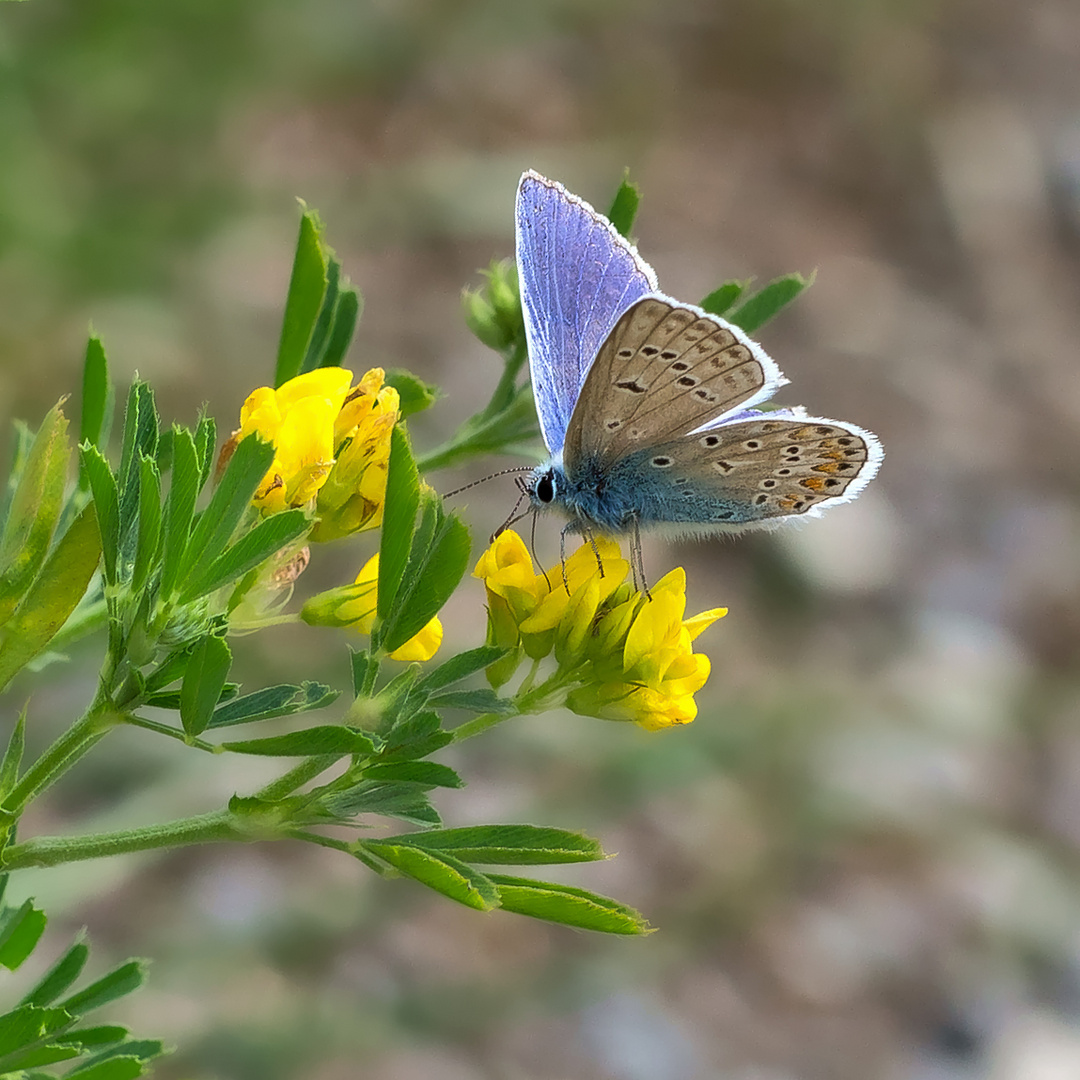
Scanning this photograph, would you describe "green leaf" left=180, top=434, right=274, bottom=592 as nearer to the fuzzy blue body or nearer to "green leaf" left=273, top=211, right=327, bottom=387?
"green leaf" left=273, top=211, right=327, bottom=387

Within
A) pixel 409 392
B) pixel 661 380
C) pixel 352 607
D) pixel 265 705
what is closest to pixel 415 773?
pixel 265 705

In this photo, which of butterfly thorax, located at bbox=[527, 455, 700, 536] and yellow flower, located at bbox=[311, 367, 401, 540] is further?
butterfly thorax, located at bbox=[527, 455, 700, 536]

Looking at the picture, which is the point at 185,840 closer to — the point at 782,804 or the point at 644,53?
the point at 782,804

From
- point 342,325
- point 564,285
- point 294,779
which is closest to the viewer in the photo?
point 294,779

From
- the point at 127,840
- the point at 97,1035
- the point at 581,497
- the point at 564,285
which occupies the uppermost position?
the point at 564,285

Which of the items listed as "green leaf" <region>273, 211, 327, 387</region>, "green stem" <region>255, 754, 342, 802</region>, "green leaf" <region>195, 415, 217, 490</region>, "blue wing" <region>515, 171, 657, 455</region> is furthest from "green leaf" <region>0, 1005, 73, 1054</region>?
"blue wing" <region>515, 171, 657, 455</region>

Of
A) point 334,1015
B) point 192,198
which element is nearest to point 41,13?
point 192,198

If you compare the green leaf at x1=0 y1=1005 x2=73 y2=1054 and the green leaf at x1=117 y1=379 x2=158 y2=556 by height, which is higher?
the green leaf at x1=117 y1=379 x2=158 y2=556

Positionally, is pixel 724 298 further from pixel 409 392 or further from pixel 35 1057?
pixel 35 1057
